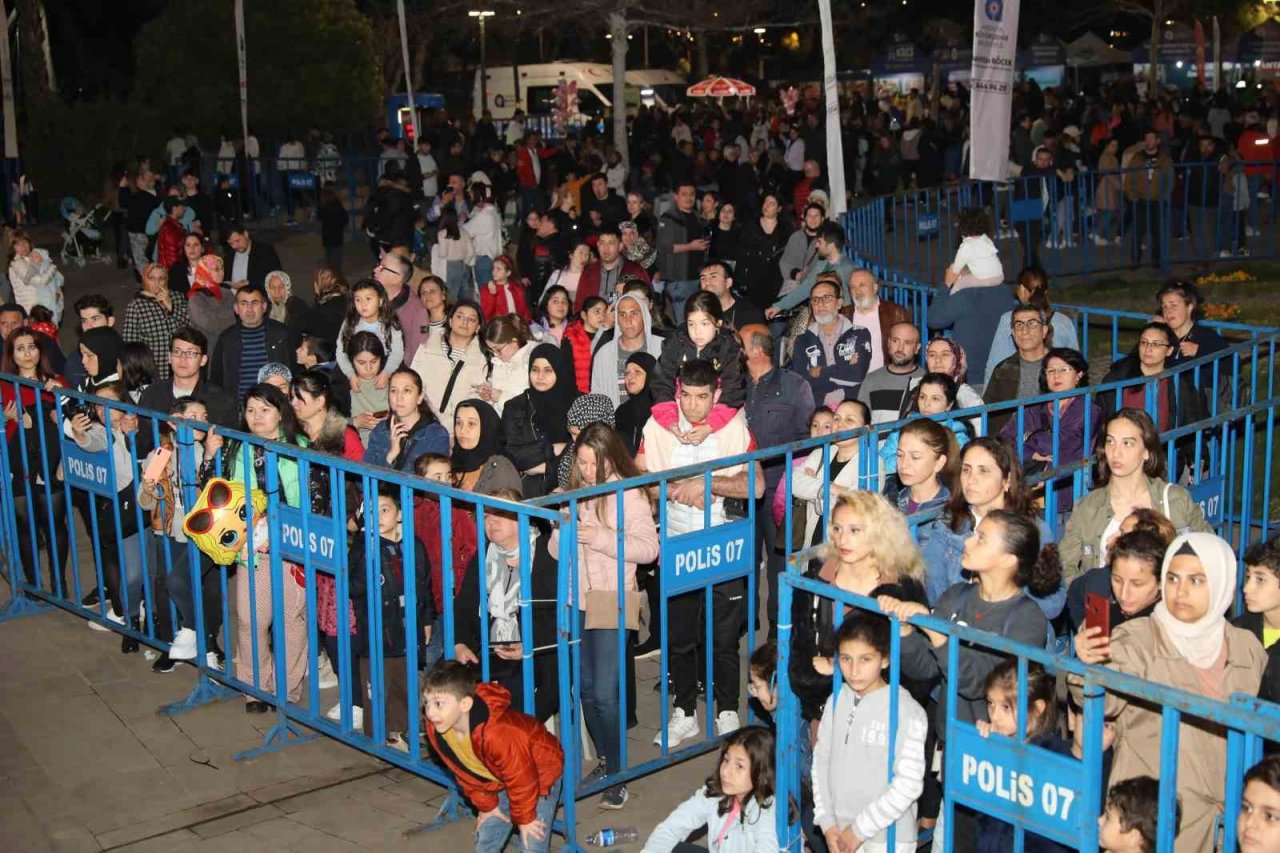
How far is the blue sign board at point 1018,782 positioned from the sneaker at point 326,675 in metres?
4.87

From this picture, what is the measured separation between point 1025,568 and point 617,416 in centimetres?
441

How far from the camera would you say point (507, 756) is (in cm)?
608

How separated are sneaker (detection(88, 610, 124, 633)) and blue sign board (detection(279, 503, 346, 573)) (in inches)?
89.8

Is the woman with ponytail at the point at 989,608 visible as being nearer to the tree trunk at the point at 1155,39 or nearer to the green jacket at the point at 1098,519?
the green jacket at the point at 1098,519

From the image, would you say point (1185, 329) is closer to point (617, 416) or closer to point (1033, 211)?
point (617, 416)

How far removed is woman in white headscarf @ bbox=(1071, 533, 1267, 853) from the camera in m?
5.09

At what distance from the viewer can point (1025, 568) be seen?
5.71 m

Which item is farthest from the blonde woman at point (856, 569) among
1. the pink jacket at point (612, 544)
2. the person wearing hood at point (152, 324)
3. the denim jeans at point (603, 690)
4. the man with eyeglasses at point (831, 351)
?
the person wearing hood at point (152, 324)

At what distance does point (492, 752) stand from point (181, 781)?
2.40 metres

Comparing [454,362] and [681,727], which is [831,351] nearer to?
[454,362]

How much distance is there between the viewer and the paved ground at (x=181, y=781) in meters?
7.15

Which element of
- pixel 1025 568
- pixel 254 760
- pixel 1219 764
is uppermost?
pixel 1025 568

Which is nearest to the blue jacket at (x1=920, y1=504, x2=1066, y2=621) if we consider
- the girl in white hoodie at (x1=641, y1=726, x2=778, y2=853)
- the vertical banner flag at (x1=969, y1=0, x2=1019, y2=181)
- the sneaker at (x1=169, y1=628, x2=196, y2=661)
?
the girl in white hoodie at (x1=641, y1=726, x2=778, y2=853)

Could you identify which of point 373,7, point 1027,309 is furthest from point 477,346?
point 373,7
